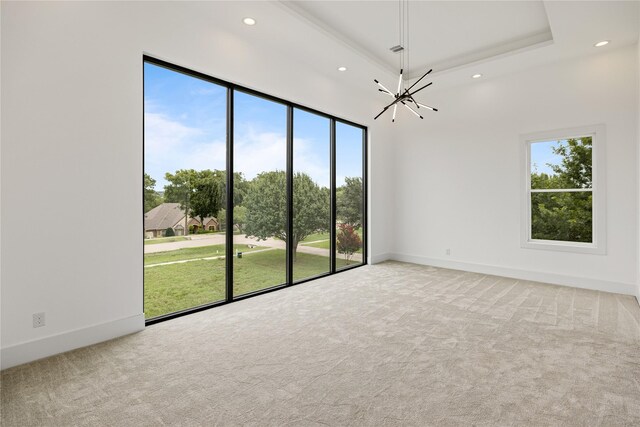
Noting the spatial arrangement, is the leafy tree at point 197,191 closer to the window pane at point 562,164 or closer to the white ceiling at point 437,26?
the white ceiling at point 437,26

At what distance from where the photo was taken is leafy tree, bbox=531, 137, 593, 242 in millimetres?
4523

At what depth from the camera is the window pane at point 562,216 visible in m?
4.54

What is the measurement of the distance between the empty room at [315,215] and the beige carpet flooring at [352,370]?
20 millimetres

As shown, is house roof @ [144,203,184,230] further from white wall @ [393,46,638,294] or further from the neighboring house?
white wall @ [393,46,638,294]

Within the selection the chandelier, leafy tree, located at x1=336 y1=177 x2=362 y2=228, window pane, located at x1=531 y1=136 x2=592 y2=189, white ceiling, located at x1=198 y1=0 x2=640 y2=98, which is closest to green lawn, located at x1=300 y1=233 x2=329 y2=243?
leafy tree, located at x1=336 y1=177 x2=362 y2=228

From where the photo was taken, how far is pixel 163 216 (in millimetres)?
3309

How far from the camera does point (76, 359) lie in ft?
7.98

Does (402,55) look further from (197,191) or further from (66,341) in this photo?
(66,341)

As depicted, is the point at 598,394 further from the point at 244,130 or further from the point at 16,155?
the point at 16,155

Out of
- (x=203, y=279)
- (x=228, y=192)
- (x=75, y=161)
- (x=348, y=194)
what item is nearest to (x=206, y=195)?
(x=228, y=192)

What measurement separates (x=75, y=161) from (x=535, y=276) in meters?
5.85

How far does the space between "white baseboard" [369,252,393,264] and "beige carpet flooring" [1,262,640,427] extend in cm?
232

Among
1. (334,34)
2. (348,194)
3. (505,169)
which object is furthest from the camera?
(348,194)

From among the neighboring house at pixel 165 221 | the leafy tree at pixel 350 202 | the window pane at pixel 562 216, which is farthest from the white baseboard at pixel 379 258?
the neighboring house at pixel 165 221
